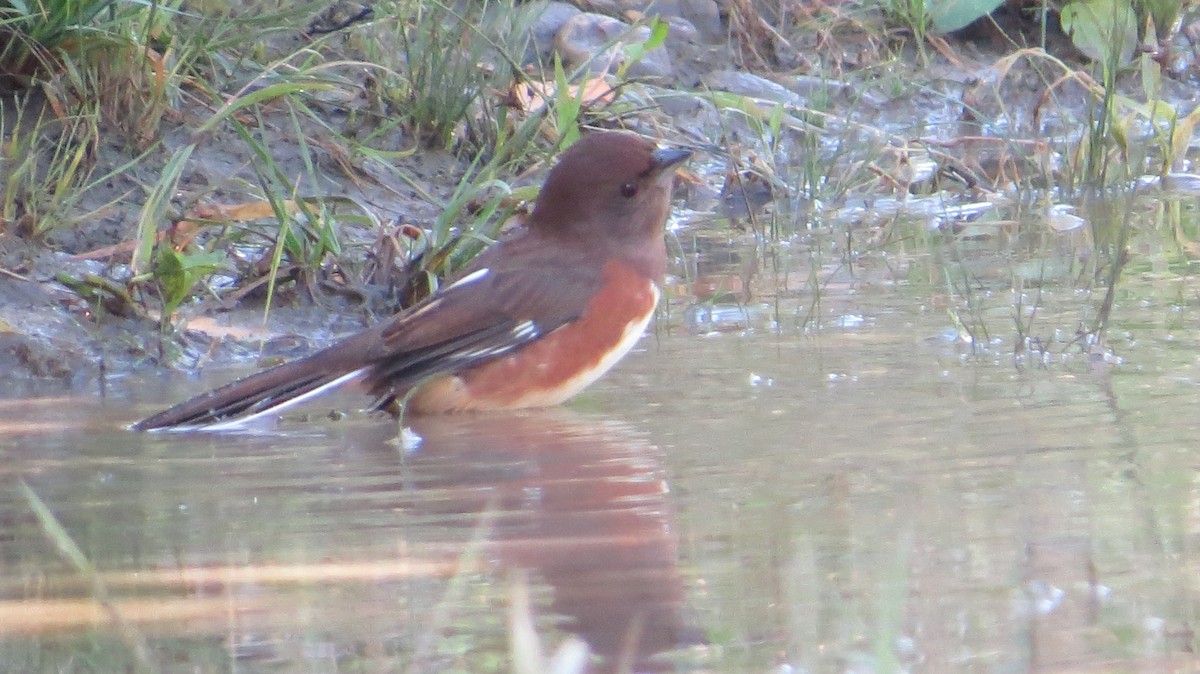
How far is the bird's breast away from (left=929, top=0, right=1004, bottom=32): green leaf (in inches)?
237

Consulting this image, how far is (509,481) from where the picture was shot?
148 inches

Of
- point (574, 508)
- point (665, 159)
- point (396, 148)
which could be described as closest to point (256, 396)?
point (665, 159)

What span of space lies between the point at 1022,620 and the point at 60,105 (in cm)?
488

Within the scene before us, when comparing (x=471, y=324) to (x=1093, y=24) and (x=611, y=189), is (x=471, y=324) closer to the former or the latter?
(x=611, y=189)

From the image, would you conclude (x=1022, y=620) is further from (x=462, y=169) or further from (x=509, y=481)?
(x=462, y=169)

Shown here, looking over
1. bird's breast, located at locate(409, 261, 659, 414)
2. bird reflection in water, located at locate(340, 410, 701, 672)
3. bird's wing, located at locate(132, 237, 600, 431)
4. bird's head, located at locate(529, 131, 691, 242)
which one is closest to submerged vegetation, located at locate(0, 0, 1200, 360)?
bird's head, located at locate(529, 131, 691, 242)

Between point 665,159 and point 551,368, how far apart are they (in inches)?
32.6

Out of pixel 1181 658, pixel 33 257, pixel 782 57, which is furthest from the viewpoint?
pixel 782 57

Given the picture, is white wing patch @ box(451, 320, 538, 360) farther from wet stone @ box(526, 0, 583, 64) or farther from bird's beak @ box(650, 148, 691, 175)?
wet stone @ box(526, 0, 583, 64)

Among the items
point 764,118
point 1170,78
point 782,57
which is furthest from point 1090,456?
point 1170,78

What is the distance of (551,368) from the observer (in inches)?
192

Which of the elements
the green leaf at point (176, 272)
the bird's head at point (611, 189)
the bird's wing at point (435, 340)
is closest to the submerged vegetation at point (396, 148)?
the green leaf at point (176, 272)

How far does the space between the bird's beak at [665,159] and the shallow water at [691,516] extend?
1.65 ft

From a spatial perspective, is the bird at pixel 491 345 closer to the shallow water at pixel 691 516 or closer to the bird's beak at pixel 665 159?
the shallow water at pixel 691 516
